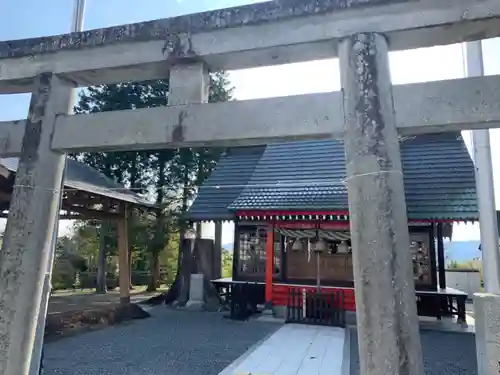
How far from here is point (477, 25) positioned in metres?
2.76

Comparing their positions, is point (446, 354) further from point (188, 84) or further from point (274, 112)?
point (188, 84)

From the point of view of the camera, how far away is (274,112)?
292cm

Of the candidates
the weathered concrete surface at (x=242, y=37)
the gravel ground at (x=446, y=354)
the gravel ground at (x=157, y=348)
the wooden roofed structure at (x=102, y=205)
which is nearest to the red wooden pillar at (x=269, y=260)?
the gravel ground at (x=157, y=348)

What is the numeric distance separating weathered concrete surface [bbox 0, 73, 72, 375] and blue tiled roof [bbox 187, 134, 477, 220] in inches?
286

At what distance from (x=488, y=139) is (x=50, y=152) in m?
4.36

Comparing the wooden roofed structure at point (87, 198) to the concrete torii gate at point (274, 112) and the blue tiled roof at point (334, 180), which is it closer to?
the blue tiled roof at point (334, 180)

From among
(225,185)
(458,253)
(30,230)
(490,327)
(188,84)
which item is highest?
(225,185)

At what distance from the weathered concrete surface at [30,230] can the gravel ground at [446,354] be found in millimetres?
4659

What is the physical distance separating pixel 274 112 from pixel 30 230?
2.29 m

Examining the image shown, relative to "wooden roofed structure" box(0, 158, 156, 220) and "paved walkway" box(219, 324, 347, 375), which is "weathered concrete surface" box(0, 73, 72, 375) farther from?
"wooden roofed structure" box(0, 158, 156, 220)

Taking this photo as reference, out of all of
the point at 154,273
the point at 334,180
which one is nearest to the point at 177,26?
the point at 334,180

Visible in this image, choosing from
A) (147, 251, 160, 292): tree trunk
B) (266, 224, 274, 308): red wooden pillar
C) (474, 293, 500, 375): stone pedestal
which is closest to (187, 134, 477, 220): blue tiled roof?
(266, 224, 274, 308): red wooden pillar

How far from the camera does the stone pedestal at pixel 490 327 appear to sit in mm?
3347

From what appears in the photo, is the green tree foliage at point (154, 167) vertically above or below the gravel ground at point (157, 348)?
above
